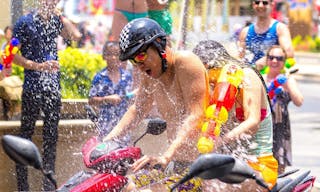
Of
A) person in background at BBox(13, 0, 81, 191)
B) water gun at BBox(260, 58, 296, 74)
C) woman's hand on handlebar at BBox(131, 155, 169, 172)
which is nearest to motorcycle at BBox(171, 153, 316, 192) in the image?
woman's hand on handlebar at BBox(131, 155, 169, 172)

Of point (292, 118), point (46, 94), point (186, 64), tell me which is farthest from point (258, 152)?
point (292, 118)

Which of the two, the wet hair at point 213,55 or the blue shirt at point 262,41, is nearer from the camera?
the wet hair at point 213,55

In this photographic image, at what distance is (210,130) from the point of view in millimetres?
4809

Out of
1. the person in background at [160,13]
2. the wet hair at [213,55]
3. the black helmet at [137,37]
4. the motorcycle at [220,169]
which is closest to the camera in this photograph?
the motorcycle at [220,169]

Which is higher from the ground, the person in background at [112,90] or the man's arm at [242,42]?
the man's arm at [242,42]

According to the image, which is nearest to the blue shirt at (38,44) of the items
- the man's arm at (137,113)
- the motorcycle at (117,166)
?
the motorcycle at (117,166)

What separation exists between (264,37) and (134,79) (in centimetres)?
126

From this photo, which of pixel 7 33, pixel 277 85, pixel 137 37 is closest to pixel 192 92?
pixel 137 37

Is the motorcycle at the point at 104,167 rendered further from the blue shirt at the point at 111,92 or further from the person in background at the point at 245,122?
the blue shirt at the point at 111,92

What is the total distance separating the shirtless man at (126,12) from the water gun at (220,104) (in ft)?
12.4

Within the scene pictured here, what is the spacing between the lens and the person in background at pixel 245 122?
490 centimetres

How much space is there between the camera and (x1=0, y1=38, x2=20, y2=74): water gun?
7512 millimetres

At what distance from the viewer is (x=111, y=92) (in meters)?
7.91

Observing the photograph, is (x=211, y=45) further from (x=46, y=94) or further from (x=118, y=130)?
(x=46, y=94)
